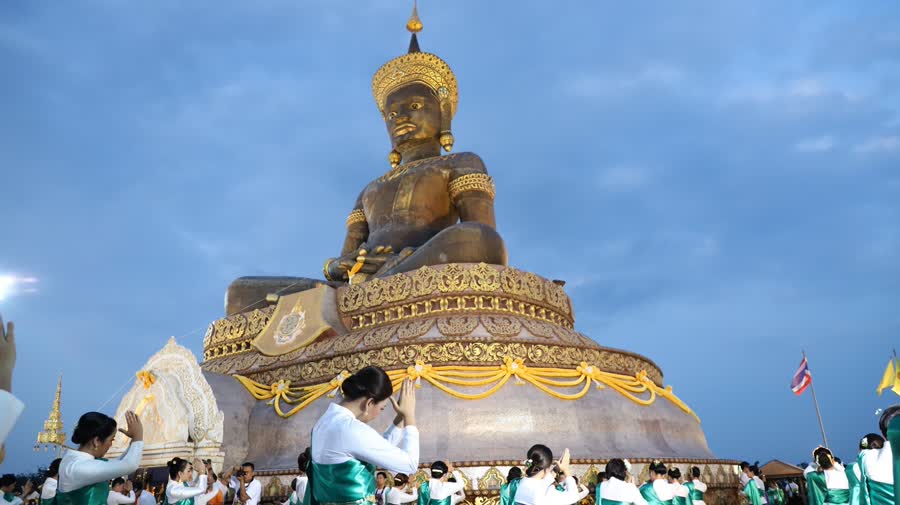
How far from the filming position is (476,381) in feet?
25.3

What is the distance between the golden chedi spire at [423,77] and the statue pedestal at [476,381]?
4821 mm

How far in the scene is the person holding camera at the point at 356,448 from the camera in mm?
2658

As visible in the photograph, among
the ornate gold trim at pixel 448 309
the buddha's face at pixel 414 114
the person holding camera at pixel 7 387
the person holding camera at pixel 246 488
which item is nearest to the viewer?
the person holding camera at pixel 7 387

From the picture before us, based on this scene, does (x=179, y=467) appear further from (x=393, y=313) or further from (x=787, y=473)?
(x=787, y=473)

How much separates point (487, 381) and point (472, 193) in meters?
4.65

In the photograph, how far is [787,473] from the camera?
41.8ft

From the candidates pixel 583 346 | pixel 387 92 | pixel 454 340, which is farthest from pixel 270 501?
pixel 387 92

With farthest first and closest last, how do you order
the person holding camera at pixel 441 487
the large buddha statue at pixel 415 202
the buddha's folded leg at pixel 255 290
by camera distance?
the buddha's folded leg at pixel 255 290 → the large buddha statue at pixel 415 202 → the person holding camera at pixel 441 487

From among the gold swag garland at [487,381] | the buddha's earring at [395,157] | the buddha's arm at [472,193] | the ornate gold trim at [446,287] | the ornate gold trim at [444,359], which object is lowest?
the gold swag garland at [487,381]

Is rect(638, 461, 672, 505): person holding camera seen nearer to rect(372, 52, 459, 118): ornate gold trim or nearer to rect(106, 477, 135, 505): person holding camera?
rect(106, 477, 135, 505): person holding camera

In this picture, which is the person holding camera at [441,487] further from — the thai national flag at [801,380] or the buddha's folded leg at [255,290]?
the thai national flag at [801,380]

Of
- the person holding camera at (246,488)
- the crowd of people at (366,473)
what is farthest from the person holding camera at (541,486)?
the person holding camera at (246,488)

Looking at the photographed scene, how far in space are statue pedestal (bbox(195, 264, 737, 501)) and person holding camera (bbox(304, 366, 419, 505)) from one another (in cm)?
427

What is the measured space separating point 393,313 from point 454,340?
1.42 meters
